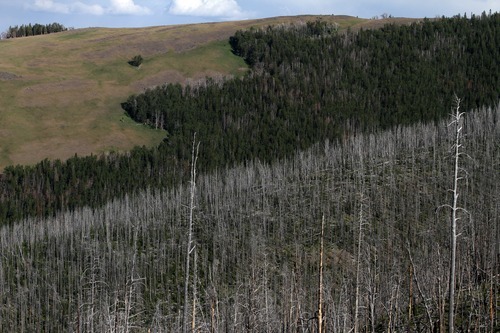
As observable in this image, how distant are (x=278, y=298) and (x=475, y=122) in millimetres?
Result: 102567

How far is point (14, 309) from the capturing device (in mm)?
116375

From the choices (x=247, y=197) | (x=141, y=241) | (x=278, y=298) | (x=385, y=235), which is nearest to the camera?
(x=278, y=298)

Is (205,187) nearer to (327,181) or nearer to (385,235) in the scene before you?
(327,181)

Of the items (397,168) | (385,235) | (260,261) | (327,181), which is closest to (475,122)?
(397,168)

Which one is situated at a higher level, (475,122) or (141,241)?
(475,122)

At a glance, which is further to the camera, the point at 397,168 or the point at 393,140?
the point at 393,140

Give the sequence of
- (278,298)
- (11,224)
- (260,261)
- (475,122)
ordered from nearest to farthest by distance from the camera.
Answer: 1. (278,298)
2. (260,261)
3. (11,224)
4. (475,122)

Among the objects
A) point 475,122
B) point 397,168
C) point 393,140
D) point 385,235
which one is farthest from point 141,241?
point 475,122

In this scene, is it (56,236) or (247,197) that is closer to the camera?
(56,236)

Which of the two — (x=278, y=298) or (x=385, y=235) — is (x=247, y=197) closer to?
(x=385, y=235)

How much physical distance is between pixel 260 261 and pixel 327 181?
149 feet

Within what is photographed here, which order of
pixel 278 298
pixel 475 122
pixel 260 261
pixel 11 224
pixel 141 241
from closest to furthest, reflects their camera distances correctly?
pixel 278 298 → pixel 260 261 → pixel 141 241 → pixel 11 224 → pixel 475 122

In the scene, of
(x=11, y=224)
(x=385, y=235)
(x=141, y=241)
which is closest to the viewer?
(x=385, y=235)

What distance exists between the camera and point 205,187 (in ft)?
583
